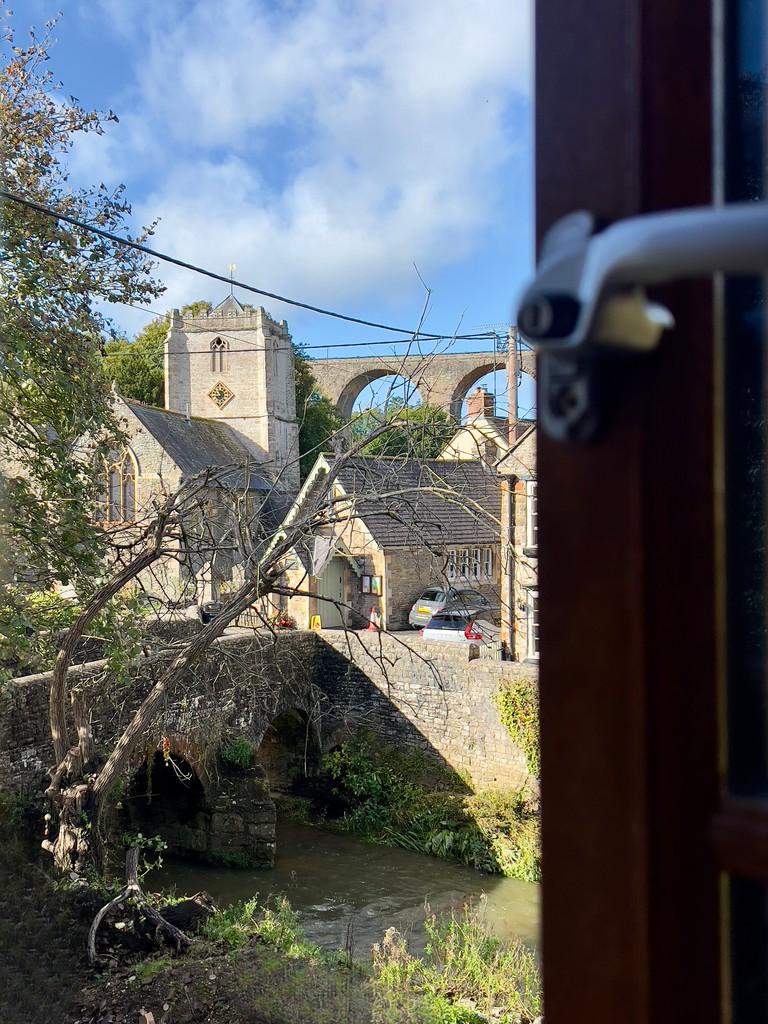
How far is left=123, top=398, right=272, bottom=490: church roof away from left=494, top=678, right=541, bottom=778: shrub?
292 inches

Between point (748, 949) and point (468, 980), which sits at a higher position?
point (748, 949)

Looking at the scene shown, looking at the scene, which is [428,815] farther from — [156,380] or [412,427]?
[156,380]

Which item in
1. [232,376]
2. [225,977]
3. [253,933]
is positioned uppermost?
[232,376]

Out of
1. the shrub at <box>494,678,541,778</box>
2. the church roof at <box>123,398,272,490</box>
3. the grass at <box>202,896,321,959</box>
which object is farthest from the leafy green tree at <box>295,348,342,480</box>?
the grass at <box>202,896,321,959</box>

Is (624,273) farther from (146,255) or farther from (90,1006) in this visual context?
(90,1006)

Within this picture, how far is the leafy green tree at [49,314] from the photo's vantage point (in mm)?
4855

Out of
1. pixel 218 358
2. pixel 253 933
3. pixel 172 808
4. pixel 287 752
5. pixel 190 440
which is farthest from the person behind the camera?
pixel 218 358

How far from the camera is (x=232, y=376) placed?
27906 millimetres

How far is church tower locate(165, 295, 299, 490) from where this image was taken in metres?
27.6

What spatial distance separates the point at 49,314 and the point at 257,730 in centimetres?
837

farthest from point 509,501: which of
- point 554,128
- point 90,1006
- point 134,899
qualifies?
point 554,128

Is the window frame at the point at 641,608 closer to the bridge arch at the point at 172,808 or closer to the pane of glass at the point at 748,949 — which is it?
the pane of glass at the point at 748,949

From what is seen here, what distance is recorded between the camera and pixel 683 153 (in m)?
0.47

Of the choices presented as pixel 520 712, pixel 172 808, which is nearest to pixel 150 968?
pixel 172 808
